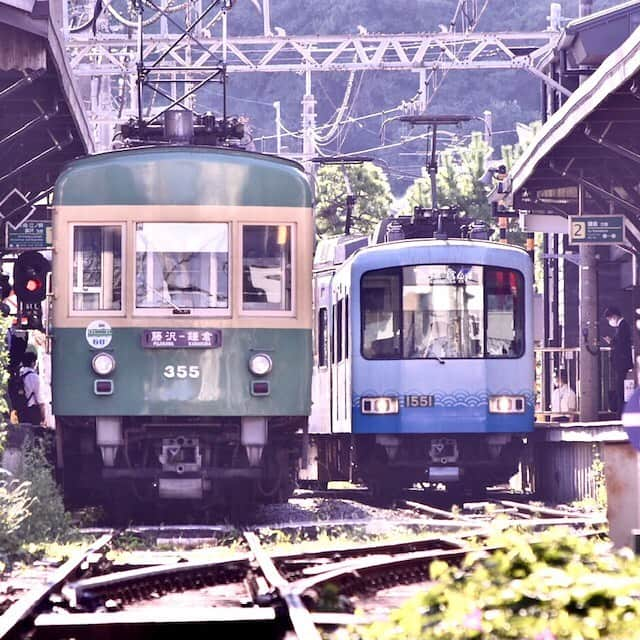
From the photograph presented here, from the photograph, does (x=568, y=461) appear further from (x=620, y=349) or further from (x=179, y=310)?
(x=179, y=310)

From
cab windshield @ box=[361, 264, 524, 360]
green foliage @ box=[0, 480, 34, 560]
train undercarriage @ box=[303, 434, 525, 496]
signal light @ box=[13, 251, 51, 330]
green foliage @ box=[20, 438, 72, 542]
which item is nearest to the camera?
green foliage @ box=[0, 480, 34, 560]

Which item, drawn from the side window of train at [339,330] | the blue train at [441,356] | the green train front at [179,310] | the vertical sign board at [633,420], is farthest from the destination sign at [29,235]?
the vertical sign board at [633,420]

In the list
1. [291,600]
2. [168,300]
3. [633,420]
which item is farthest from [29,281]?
[633,420]

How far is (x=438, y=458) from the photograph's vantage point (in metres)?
19.3

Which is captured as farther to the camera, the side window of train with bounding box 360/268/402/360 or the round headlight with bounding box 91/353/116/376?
the side window of train with bounding box 360/268/402/360

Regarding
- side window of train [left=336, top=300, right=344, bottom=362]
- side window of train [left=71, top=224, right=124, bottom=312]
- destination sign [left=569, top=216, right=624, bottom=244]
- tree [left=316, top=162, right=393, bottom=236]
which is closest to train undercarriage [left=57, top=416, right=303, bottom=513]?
side window of train [left=71, top=224, right=124, bottom=312]

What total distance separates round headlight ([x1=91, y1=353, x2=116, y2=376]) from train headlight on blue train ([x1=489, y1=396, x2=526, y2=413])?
5.12 metres

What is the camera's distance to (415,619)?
16.5 ft

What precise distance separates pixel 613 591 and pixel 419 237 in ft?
54.7

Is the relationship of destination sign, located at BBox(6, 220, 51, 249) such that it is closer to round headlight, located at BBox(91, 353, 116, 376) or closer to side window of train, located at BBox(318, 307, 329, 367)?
side window of train, located at BBox(318, 307, 329, 367)

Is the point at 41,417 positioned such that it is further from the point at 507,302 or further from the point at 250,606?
the point at 250,606

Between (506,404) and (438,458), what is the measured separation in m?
0.95

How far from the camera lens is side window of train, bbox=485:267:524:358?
62.7ft

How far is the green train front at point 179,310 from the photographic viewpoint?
15.4 meters
